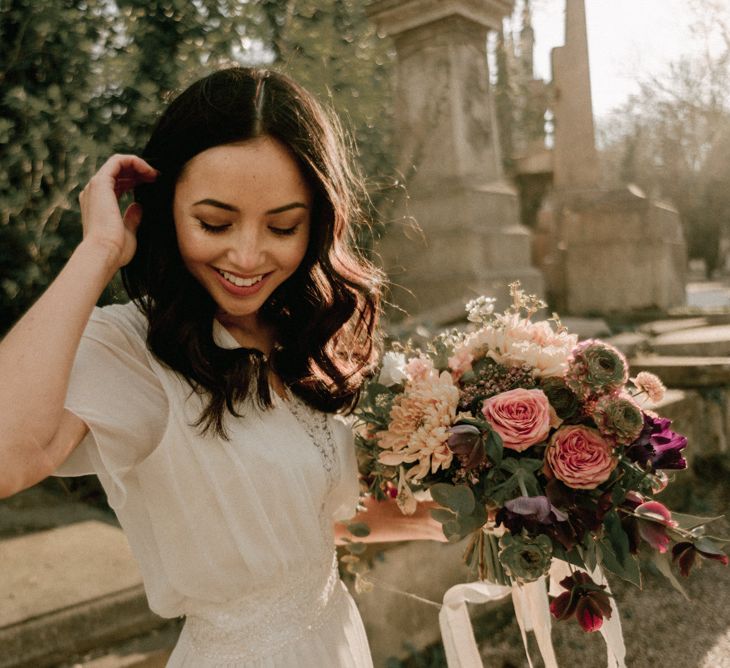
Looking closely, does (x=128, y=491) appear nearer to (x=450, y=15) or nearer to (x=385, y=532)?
(x=385, y=532)

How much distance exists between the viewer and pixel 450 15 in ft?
18.2

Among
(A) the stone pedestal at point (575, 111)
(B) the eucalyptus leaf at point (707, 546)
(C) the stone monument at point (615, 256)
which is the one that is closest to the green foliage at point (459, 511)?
(B) the eucalyptus leaf at point (707, 546)

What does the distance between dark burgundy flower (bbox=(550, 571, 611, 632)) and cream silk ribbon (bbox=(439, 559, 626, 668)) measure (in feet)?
0.66

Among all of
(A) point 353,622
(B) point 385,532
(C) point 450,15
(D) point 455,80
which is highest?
(C) point 450,15

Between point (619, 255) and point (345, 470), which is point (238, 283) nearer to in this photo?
point (345, 470)

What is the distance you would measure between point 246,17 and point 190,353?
3.41 m

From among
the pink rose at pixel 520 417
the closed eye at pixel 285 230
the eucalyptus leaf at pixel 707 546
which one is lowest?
the eucalyptus leaf at pixel 707 546

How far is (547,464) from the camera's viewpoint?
1.43m

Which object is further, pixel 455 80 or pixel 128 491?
pixel 455 80

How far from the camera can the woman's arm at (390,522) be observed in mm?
1883

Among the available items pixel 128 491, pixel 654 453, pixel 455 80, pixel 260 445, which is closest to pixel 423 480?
pixel 260 445

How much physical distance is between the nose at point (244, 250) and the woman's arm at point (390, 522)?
2.69ft

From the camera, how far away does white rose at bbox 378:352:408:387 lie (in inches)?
69.4

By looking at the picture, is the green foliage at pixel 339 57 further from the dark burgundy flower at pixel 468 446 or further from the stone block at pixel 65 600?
the dark burgundy flower at pixel 468 446
